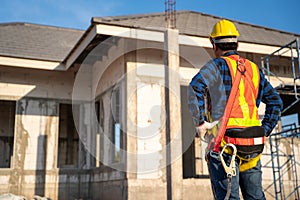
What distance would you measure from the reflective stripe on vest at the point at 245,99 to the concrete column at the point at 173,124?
423 cm

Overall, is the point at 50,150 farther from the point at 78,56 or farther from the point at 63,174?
the point at 78,56

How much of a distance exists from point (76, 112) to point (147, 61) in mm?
3468

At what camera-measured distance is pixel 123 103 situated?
8.52m

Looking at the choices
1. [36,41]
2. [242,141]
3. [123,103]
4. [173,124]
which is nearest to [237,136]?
[242,141]

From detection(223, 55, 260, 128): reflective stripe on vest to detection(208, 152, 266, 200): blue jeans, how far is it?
23cm

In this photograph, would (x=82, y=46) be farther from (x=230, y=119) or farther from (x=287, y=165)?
(x=230, y=119)

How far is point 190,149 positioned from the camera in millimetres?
11258

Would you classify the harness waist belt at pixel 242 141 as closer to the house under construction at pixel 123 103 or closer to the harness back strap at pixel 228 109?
the harness back strap at pixel 228 109

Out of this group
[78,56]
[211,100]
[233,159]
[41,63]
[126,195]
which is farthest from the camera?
[41,63]

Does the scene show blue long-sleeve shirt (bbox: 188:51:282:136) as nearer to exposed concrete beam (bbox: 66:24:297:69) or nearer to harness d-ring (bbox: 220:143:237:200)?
harness d-ring (bbox: 220:143:237:200)

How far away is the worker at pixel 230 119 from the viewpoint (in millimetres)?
2242

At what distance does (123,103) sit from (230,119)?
635 cm

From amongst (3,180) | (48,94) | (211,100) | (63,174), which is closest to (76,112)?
(48,94)

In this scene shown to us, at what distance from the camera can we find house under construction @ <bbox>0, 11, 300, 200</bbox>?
26.2ft
